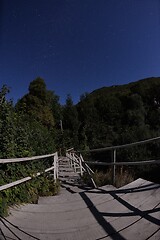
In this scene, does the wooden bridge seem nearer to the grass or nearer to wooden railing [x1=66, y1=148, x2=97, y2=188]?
the grass

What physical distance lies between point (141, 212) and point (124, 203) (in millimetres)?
401

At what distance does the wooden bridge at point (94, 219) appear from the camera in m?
1.69

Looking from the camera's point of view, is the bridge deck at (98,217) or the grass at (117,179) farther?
the grass at (117,179)

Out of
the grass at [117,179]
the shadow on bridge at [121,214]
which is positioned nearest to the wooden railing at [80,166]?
the grass at [117,179]

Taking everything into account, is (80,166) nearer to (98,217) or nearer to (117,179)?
(117,179)

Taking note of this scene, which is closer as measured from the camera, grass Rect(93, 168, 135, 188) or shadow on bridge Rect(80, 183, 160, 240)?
shadow on bridge Rect(80, 183, 160, 240)

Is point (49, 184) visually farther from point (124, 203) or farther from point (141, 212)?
point (141, 212)

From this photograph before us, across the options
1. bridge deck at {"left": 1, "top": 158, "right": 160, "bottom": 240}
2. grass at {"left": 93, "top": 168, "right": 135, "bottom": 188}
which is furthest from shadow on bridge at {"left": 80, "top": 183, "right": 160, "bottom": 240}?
grass at {"left": 93, "top": 168, "right": 135, "bottom": 188}

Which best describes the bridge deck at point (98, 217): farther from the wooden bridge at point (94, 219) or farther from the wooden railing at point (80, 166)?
the wooden railing at point (80, 166)

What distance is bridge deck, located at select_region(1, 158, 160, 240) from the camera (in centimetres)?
169

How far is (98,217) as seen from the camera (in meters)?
2.07

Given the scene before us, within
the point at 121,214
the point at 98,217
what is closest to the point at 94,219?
the point at 98,217

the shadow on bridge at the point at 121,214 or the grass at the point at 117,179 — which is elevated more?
the shadow on bridge at the point at 121,214

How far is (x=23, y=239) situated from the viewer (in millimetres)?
1677
